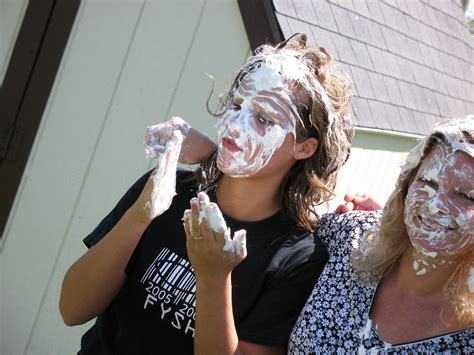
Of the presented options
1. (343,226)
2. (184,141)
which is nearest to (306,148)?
(343,226)

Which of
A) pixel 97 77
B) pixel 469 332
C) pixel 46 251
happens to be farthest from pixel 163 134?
pixel 46 251

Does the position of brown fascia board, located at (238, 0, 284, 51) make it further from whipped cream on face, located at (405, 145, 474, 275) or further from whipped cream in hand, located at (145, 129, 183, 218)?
whipped cream on face, located at (405, 145, 474, 275)

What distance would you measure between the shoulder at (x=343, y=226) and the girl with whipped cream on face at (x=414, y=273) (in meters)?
0.05

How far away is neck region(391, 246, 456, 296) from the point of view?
175cm

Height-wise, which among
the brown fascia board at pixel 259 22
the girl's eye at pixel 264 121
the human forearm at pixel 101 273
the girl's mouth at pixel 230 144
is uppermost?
the brown fascia board at pixel 259 22

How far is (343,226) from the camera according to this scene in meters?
1.97

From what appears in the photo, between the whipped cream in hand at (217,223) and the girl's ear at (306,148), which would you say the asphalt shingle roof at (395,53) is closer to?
the girl's ear at (306,148)

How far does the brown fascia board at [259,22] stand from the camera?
2.80 metres

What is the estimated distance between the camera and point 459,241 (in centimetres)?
171

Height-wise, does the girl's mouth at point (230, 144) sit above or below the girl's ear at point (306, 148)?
below

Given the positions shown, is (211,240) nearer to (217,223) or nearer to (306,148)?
(217,223)

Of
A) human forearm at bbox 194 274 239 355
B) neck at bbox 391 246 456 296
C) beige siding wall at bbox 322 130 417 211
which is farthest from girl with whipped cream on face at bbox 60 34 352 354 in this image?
beige siding wall at bbox 322 130 417 211

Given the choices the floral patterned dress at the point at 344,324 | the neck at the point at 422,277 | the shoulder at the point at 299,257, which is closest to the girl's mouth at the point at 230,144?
the shoulder at the point at 299,257

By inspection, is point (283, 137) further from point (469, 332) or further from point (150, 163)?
point (150, 163)
